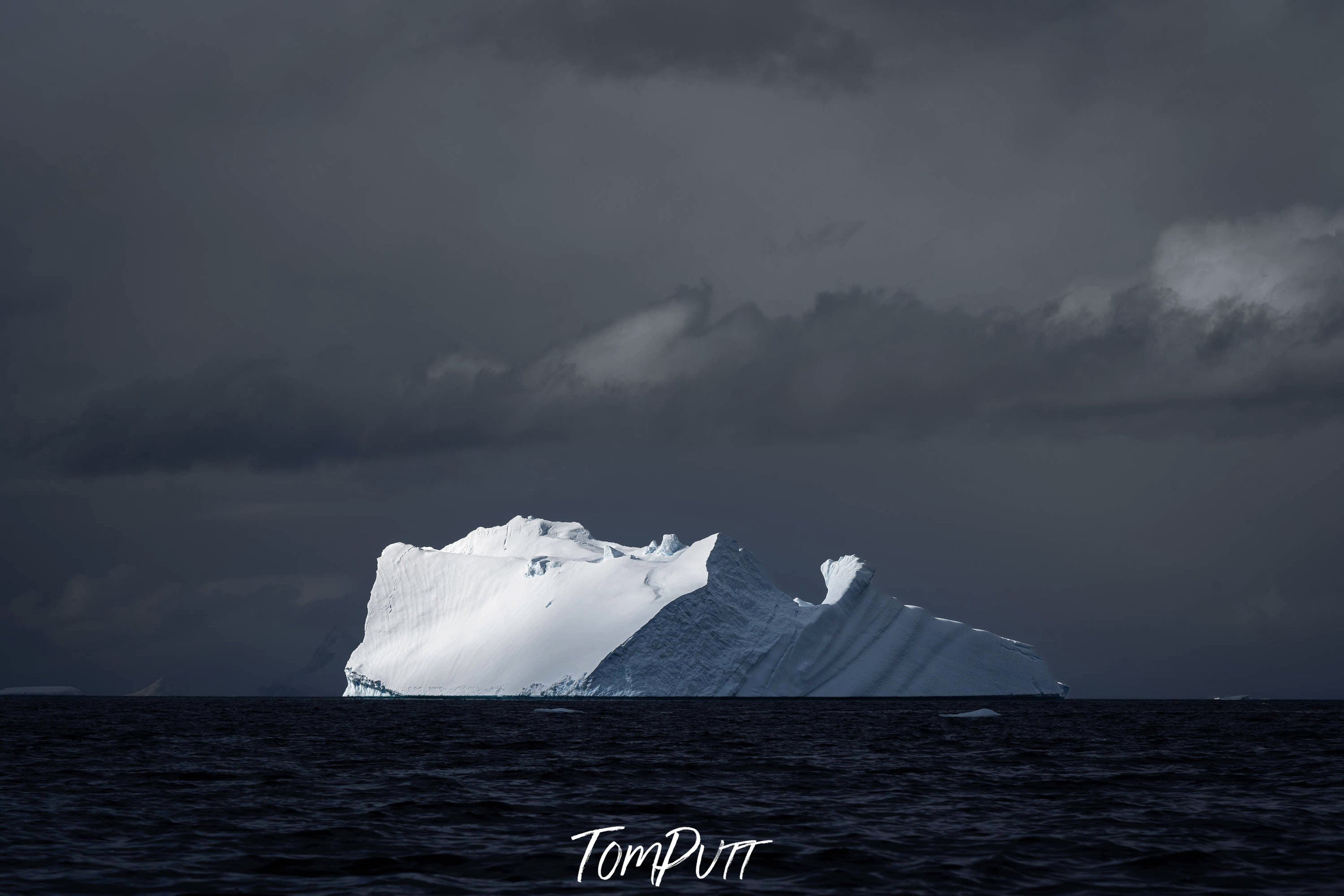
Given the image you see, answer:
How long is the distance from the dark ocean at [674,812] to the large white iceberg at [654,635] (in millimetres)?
48109

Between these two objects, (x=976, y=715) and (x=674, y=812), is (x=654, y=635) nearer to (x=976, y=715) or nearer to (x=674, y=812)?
(x=976, y=715)

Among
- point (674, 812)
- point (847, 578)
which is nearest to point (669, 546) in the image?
point (847, 578)

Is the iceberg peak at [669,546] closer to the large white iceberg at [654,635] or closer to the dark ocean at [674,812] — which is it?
the large white iceberg at [654,635]

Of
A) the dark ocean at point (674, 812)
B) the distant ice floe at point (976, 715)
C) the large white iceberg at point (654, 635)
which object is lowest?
the dark ocean at point (674, 812)

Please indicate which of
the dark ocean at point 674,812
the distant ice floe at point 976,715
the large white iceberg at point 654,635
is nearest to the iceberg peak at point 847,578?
the large white iceberg at point 654,635

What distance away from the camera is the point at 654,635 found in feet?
296

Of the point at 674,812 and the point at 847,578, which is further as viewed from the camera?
the point at 847,578

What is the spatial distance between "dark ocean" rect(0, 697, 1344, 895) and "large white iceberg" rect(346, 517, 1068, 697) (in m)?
48.1

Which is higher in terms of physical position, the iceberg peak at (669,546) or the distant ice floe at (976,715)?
the iceberg peak at (669,546)

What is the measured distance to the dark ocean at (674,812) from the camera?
14625 mm

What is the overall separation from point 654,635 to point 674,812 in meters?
70.4

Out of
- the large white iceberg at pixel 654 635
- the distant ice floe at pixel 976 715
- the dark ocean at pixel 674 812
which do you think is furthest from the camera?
the large white iceberg at pixel 654 635

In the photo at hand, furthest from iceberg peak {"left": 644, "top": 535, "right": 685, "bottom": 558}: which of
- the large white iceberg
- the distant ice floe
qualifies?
the distant ice floe

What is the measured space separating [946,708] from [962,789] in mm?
54053
